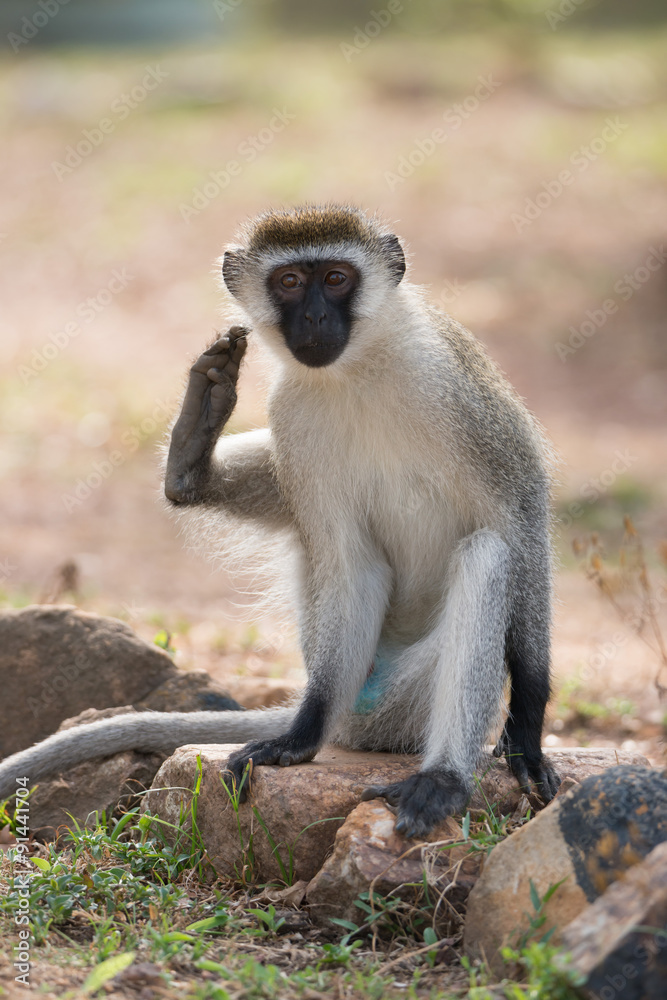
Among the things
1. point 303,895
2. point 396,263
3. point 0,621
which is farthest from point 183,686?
point 396,263

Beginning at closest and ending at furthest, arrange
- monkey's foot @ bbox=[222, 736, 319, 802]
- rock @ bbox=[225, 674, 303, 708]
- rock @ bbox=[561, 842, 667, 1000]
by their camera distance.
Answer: rock @ bbox=[561, 842, 667, 1000] → monkey's foot @ bbox=[222, 736, 319, 802] → rock @ bbox=[225, 674, 303, 708]

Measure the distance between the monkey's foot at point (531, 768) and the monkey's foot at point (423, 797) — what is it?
424 millimetres

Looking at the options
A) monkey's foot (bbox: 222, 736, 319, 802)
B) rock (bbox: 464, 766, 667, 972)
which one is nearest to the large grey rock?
monkey's foot (bbox: 222, 736, 319, 802)

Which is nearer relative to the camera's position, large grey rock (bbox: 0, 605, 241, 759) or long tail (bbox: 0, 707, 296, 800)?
long tail (bbox: 0, 707, 296, 800)

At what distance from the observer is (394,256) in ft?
13.6

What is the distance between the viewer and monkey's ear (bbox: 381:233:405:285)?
13.5ft

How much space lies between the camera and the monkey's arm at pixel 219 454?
4.09 meters

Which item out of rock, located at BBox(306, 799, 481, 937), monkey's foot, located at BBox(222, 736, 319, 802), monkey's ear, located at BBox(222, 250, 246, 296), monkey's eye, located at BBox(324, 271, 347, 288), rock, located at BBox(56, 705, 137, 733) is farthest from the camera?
rock, located at BBox(56, 705, 137, 733)

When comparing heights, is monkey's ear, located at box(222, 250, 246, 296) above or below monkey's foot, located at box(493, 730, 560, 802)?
above

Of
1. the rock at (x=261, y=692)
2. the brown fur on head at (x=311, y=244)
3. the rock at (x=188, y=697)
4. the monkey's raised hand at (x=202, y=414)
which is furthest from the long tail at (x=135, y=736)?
the brown fur on head at (x=311, y=244)

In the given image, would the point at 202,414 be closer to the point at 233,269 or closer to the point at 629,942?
the point at 233,269

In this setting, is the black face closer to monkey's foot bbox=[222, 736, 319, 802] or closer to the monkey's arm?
the monkey's arm

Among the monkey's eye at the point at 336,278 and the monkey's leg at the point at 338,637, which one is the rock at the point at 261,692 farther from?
the monkey's eye at the point at 336,278

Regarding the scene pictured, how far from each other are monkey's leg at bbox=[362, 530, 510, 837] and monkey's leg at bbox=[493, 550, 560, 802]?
190 mm
